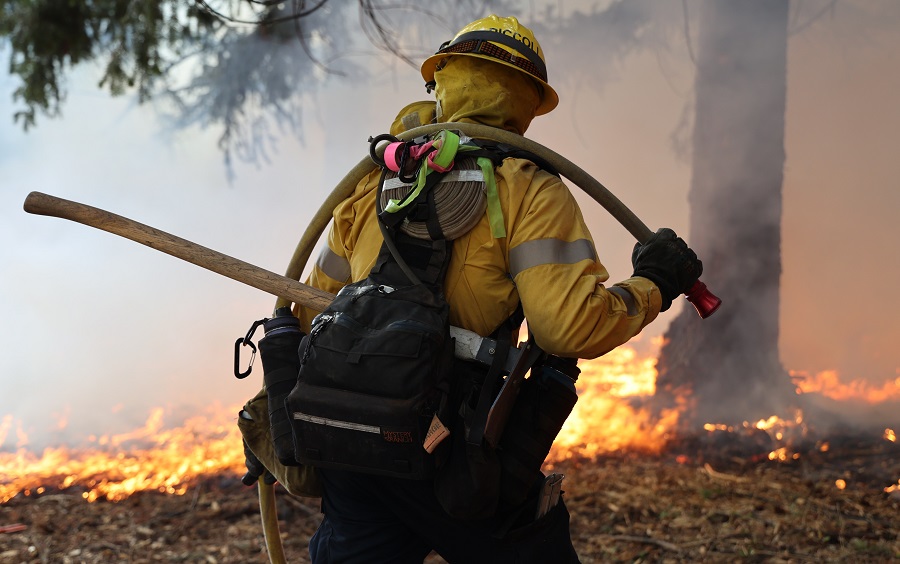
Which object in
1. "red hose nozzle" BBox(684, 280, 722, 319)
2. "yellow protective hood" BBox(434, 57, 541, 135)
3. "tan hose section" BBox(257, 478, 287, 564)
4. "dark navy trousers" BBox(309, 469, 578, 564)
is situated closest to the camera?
"dark navy trousers" BBox(309, 469, 578, 564)

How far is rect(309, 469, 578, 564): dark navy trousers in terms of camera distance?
7.71ft

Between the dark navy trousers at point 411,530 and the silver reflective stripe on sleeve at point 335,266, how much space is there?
0.58 m

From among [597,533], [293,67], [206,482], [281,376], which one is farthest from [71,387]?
[281,376]

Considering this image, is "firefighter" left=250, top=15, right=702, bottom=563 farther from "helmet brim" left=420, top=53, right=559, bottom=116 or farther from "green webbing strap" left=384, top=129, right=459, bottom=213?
"green webbing strap" left=384, top=129, right=459, bottom=213

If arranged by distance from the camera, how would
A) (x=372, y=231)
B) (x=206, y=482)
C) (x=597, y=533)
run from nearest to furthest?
(x=372, y=231), (x=597, y=533), (x=206, y=482)

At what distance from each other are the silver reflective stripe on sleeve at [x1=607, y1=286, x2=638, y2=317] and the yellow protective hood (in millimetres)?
609

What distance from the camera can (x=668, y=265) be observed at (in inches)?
93.4

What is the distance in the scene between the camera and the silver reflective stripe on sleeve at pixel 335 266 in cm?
262

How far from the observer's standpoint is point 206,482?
5512 mm

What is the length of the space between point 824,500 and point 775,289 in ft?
5.78

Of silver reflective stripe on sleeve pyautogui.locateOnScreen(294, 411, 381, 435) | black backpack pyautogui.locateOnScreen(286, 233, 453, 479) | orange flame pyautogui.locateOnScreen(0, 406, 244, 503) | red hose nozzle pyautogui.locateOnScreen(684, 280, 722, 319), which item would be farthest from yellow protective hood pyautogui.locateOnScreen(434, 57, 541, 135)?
orange flame pyautogui.locateOnScreen(0, 406, 244, 503)

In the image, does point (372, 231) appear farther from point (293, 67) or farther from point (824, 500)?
point (293, 67)

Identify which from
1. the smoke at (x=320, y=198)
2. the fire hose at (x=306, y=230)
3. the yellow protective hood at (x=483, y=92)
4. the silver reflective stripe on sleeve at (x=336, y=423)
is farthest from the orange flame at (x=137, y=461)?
the yellow protective hood at (x=483, y=92)

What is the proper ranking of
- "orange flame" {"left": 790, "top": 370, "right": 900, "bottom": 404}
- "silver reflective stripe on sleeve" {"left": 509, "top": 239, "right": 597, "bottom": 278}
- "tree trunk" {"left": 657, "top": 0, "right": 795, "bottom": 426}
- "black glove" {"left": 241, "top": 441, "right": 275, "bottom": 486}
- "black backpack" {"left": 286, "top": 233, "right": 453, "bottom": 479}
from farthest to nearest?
A: 1. "tree trunk" {"left": 657, "top": 0, "right": 795, "bottom": 426}
2. "orange flame" {"left": 790, "top": 370, "right": 900, "bottom": 404}
3. "black glove" {"left": 241, "top": 441, "right": 275, "bottom": 486}
4. "silver reflective stripe on sleeve" {"left": 509, "top": 239, "right": 597, "bottom": 278}
5. "black backpack" {"left": 286, "top": 233, "right": 453, "bottom": 479}
